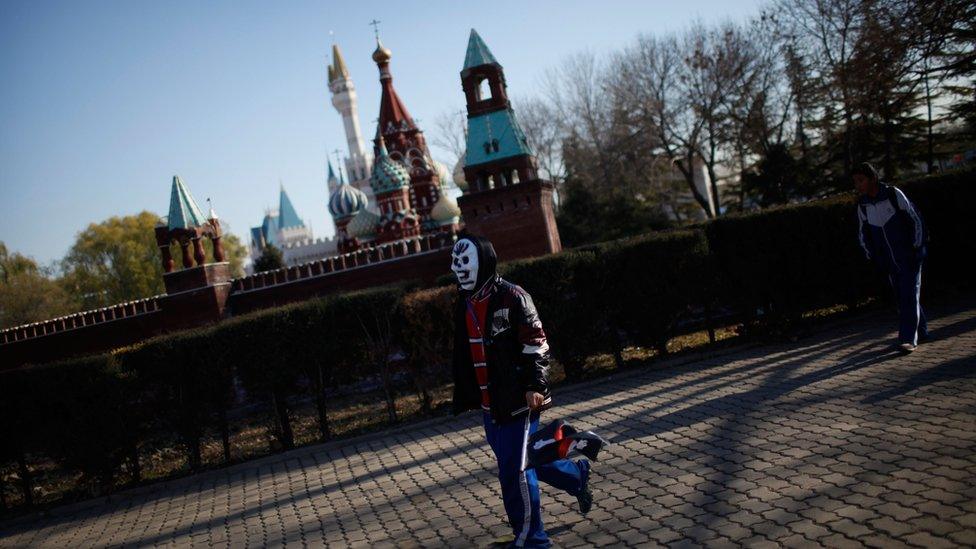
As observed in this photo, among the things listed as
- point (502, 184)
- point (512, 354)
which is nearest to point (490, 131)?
point (502, 184)

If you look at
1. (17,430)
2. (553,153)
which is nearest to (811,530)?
(17,430)

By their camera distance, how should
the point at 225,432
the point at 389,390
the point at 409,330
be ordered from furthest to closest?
the point at 409,330, the point at 389,390, the point at 225,432

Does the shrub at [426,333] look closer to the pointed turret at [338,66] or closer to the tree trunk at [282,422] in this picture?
the tree trunk at [282,422]

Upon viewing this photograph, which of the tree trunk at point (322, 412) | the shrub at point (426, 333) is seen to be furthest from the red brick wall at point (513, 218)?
the tree trunk at point (322, 412)

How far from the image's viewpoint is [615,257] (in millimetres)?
10727

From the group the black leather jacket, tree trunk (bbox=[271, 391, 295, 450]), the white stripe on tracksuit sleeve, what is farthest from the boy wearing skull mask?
the white stripe on tracksuit sleeve

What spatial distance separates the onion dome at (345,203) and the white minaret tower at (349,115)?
Result: 1788 inches

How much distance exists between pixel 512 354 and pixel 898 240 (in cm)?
569

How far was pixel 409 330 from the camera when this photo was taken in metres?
10.3

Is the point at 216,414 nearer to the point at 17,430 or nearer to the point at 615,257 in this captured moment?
the point at 17,430

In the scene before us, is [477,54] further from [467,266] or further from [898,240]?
[467,266]

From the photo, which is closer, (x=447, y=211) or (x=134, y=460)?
(x=134, y=460)

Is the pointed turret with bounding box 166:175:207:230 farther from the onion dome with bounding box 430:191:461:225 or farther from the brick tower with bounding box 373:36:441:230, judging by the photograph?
the brick tower with bounding box 373:36:441:230

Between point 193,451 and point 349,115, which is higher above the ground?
point 349,115
